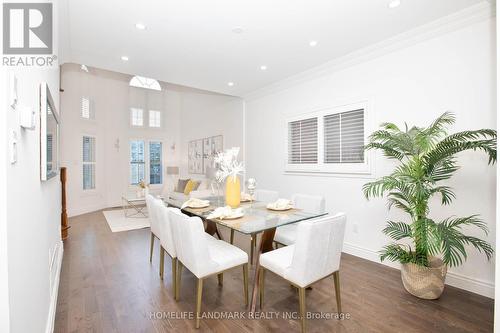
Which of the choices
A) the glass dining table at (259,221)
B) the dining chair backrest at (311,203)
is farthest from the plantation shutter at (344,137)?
the glass dining table at (259,221)

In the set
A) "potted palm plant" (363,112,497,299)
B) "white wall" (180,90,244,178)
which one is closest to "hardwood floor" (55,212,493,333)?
"potted palm plant" (363,112,497,299)

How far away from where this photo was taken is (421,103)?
2793 millimetres

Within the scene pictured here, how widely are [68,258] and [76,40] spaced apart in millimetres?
2888

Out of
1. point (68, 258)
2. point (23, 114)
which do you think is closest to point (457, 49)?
point (23, 114)

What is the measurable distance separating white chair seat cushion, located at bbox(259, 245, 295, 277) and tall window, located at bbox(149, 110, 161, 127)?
7426mm

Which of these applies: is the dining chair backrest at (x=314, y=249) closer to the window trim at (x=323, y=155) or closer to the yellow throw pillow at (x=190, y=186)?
the window trim at (x=323, y=155)

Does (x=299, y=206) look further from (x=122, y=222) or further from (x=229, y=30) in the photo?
(x=122, y=222)

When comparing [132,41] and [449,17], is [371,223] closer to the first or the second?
[449,17]

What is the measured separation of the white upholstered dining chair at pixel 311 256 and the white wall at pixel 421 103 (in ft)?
5.14

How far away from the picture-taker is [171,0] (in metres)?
2.24

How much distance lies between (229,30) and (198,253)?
243cm

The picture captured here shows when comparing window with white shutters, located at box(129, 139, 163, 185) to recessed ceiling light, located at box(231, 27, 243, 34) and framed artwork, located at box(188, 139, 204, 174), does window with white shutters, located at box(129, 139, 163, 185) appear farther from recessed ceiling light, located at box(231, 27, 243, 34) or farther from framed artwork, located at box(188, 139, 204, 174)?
Answer: recessed ceiling light, located at box(231, 27, 243, 34)

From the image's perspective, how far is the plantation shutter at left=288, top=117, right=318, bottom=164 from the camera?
3982mm

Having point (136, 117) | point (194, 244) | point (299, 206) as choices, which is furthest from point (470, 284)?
point (136, 117)
